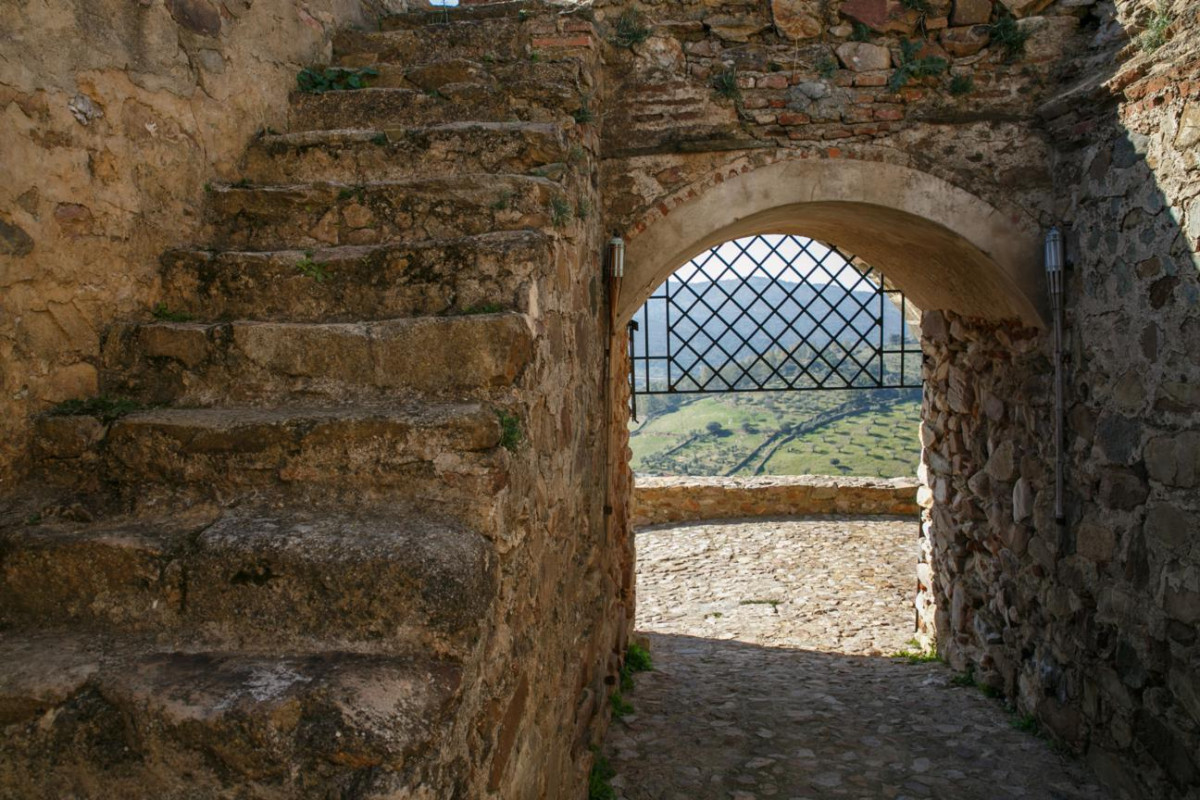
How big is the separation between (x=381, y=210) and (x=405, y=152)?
394 mm

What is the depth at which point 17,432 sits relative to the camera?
194 cm

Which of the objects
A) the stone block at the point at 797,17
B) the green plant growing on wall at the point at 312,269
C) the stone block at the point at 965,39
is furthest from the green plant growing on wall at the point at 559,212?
the stone block at the point at 965,39

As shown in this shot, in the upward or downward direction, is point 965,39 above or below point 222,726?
above

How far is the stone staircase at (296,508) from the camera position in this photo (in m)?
1.44

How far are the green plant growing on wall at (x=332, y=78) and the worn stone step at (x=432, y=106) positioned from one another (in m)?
0.11

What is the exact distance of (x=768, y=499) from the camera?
368 inches

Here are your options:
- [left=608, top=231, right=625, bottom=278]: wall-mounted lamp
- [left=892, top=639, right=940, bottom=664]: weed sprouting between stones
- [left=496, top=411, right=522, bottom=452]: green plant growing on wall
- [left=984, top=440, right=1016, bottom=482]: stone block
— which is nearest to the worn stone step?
[left=608, top=231, right=625, bottom=278]: wall-mounted lamp

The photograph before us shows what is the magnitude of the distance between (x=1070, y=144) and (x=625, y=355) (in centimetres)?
243

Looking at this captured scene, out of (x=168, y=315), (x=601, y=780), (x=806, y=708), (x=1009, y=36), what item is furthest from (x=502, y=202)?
(x=806, y=708)

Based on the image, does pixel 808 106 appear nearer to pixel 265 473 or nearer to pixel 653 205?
pixel 653 205

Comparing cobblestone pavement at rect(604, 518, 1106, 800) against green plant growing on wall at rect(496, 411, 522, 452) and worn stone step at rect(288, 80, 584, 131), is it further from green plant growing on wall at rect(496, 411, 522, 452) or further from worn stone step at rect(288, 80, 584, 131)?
worn stone step at rect(288, 80, 584, 131)

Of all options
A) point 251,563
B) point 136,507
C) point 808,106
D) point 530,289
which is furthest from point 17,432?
point 808,106

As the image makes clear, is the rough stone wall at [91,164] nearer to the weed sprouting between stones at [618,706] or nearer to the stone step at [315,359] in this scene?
the stone step at [315,359]

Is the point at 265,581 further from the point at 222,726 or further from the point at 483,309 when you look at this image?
the point at 483,309
